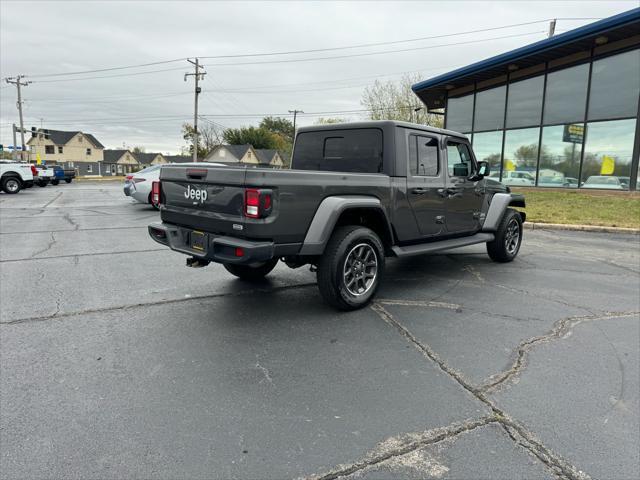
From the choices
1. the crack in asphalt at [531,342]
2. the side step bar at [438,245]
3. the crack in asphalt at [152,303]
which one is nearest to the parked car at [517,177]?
the side step bar at [438,245]

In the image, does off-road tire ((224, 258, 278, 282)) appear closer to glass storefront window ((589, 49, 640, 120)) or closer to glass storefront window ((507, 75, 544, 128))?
glass storefront window ((589, 49, 640, 120))

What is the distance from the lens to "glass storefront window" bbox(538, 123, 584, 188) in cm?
1677

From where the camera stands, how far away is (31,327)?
3.99m

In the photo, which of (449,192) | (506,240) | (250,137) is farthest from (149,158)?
(449,192)

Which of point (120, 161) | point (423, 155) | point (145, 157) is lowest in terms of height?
point (423, 155)

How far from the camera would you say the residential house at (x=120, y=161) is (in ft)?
312

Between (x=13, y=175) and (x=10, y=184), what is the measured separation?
482 millimetres

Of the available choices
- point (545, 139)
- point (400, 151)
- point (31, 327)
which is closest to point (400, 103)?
point (545, 139)

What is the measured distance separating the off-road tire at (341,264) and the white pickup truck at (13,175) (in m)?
23.3

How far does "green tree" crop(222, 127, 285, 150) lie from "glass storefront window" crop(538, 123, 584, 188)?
2915 inches

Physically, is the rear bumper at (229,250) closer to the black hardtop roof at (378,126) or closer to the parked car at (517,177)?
the black hardtop roof at (378,126)

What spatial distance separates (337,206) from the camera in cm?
409

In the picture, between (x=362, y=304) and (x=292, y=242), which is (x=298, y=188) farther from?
(x=362, y=304)

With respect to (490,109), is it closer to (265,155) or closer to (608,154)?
(608,154)
